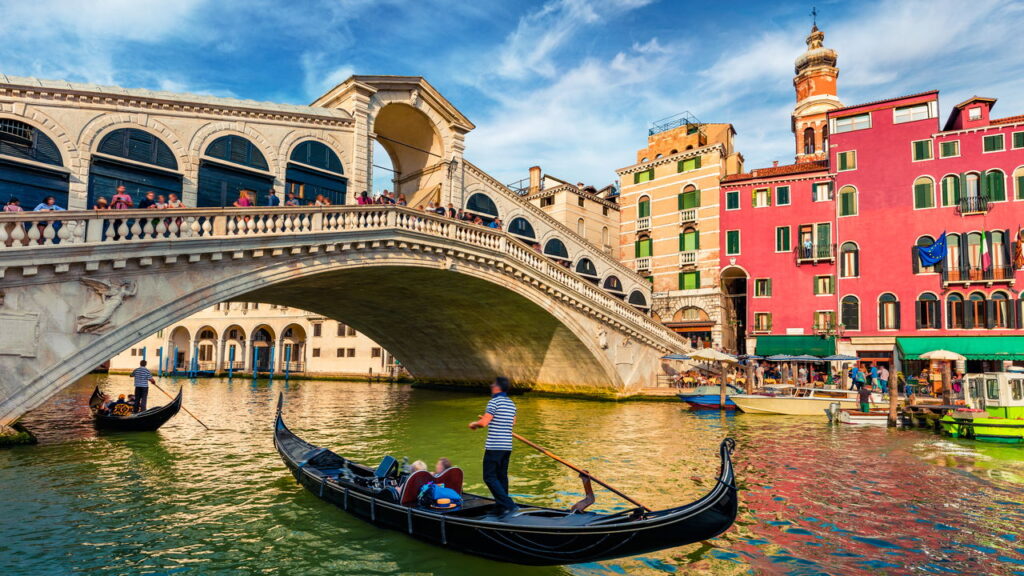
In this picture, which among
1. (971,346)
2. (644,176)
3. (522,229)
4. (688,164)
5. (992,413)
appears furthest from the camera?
(644,176)

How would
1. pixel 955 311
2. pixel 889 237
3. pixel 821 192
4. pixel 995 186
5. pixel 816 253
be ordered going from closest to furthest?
pixel 995 186 → pixel 955 311 → pixel 889 237 → pixel 816 253 → pixel 821 192

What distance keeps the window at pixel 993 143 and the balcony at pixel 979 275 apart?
4.66 metres

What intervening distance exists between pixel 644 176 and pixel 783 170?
682cm

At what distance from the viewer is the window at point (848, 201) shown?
84.5ft

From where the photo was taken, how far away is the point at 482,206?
24078mm

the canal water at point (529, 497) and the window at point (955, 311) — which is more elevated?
the window at point (955, 311)

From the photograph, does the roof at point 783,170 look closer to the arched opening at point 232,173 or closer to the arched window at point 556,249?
the arched window at point 556,249

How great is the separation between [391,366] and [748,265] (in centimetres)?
2173

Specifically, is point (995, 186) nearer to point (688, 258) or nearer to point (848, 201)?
point (848, 201)

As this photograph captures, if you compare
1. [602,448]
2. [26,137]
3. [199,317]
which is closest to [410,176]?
[26,137]

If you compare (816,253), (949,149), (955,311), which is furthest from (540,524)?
(949,149)

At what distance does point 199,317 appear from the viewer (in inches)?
1706

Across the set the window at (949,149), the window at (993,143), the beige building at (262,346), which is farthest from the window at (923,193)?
the beige building at (262,346)

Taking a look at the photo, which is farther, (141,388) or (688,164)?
(688,164)
